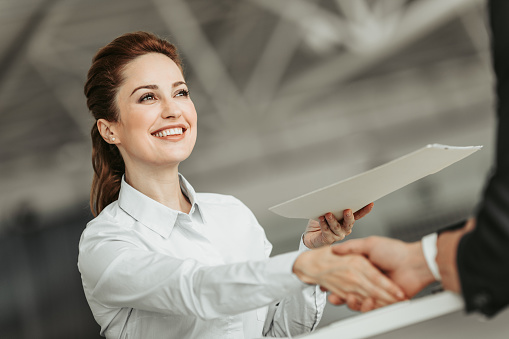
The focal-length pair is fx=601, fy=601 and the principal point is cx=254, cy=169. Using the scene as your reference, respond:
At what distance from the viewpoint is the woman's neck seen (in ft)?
6.04

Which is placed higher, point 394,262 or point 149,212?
point 149,212

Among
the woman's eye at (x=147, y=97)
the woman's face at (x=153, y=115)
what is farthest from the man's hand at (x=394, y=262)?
the woman's eye at (x=147, y=97)

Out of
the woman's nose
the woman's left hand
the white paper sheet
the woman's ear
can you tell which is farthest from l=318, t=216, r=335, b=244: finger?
the woman's ear

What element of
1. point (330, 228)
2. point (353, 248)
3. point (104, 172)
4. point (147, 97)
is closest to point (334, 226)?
point (330, 228)

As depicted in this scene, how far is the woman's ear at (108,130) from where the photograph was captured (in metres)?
1.86

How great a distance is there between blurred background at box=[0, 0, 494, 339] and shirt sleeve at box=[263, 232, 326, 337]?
4.58 metres

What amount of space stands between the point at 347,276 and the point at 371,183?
28cm

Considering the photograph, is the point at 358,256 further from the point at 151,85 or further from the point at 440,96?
the point at 440,96

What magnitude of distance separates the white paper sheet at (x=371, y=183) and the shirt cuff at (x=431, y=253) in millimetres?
183

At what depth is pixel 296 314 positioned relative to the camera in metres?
1.79

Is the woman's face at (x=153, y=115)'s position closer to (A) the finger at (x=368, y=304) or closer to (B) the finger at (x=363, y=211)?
(B) the finger at (x=363, y=211)

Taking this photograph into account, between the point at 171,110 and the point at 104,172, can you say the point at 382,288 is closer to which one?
the point at 171,110

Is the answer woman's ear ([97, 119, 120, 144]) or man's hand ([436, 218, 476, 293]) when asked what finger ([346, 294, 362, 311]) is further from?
woman's ear ([97, 119, 120, 144])

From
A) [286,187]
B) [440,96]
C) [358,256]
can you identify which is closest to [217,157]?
[286,187]
